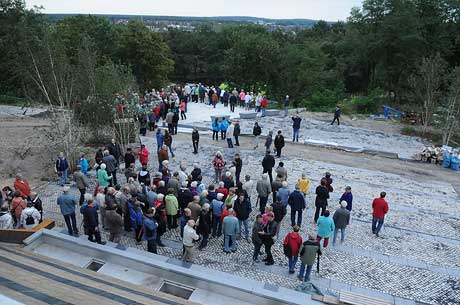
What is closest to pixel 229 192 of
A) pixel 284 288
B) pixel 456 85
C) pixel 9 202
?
pixel 284 288

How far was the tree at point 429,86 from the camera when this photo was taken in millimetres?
25078

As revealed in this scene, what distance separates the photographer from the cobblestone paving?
911 centimetres

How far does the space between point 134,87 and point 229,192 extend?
849cm

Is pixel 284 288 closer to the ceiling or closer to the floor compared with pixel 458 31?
closer to the floor

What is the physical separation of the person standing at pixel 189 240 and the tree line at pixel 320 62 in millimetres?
9163

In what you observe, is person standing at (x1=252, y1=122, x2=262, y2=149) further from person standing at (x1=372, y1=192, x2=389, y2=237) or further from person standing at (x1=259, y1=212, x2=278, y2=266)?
person standing at (x1=259, y1=212, x2=278, y2=266)

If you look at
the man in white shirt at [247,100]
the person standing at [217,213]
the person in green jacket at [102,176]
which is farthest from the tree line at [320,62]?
the person standing at [217,213]

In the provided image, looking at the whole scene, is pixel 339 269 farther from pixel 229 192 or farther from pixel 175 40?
pixel 175 40

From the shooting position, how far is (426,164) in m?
19.2

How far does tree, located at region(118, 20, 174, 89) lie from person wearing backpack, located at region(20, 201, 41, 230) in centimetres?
3005

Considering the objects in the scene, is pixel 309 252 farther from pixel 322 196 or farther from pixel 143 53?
pixel 143 53

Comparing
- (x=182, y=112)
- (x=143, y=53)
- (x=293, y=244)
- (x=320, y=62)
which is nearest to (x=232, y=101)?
(x=182, y=112)

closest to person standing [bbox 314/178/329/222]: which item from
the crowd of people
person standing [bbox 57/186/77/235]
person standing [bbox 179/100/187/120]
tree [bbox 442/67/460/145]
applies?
the crowd of people

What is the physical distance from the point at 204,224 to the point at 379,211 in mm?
4580
